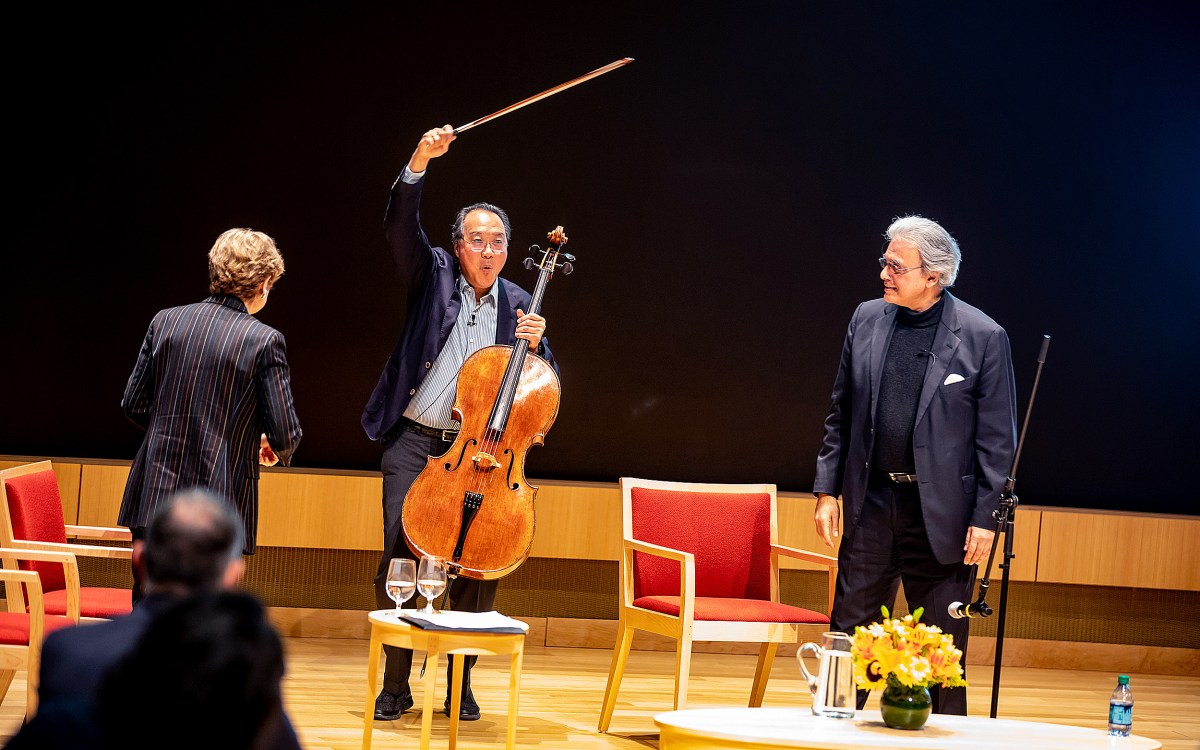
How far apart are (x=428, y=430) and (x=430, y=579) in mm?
825

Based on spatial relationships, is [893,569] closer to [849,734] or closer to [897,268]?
[897,268]

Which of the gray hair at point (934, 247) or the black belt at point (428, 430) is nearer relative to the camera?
the gray hair at point (934, 247)

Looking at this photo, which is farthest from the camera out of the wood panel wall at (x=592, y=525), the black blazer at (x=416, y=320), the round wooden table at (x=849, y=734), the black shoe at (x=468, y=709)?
the wood panel wall at (x=592, y=525)

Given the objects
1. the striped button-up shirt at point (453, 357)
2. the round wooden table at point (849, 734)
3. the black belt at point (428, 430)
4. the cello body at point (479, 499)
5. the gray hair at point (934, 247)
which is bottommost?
the round wooden table at point (849, 734)

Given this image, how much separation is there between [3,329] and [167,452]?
9.00ft

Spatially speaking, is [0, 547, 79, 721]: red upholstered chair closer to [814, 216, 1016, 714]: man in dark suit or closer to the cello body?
the cello body

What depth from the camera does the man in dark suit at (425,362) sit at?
404 centimetres

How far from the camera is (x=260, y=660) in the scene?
4.09 ft

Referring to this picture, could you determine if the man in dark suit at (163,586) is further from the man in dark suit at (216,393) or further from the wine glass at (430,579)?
the wine glass at (430,579)

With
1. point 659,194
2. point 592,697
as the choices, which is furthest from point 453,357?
point 659,194

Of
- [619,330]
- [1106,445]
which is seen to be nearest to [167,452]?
[619,330]

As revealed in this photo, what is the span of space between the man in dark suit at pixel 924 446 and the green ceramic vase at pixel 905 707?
2.34ft

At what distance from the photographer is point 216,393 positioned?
3121 mm

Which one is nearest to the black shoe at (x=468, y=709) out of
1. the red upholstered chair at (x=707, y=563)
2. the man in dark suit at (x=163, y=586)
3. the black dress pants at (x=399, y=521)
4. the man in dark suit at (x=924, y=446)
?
the black dress pants at (x=399, y=521)
